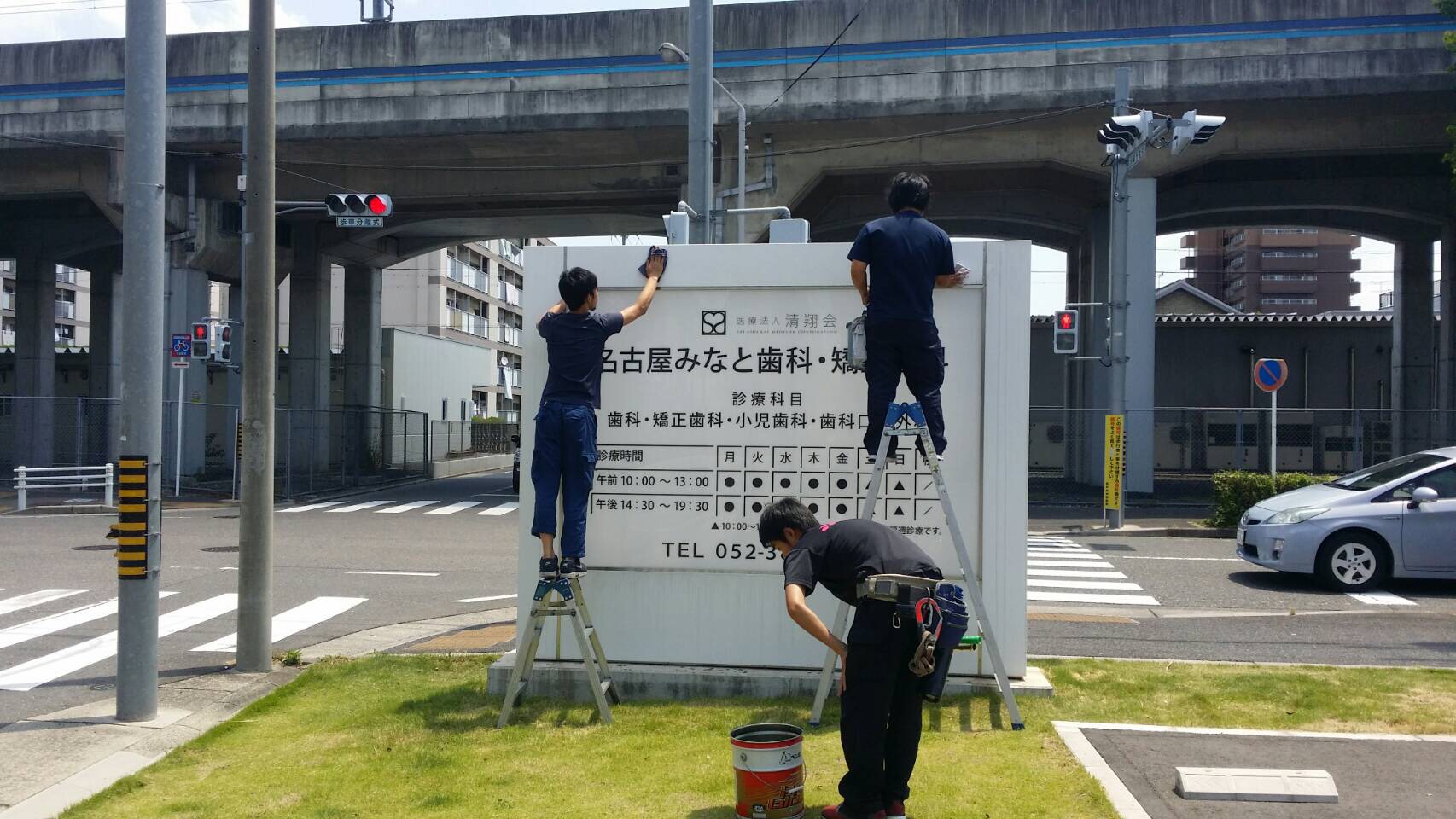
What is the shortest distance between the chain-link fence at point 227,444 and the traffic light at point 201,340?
186 cm

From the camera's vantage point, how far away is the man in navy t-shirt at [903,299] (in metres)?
5.85

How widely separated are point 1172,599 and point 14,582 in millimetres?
12845

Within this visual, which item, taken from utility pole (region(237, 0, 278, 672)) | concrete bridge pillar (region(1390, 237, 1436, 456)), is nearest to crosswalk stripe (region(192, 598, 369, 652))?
utility pole (region(237, 0, 278, 672))

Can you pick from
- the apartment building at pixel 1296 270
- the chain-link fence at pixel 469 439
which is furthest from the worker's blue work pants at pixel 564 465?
the apartment building at pixel 1296 270

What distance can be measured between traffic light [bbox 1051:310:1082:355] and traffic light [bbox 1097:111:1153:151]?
3.34 meters

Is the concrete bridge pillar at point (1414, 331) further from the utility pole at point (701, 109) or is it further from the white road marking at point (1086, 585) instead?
the utility pole at point (701, 109)

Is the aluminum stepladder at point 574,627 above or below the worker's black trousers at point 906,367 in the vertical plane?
below

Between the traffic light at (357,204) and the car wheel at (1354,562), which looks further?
the traffic light at (357,204)

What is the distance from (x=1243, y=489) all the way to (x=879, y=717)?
54.7 feet

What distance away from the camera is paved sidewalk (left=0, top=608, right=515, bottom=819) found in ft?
18.4

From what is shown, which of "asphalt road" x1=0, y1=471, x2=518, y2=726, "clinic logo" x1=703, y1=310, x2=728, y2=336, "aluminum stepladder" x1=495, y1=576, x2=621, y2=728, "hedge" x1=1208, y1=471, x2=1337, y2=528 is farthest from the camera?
"hedge" x1=1208, y1=471, x2=1337, y2=528

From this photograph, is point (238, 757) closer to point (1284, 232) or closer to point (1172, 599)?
point (1172, 599)

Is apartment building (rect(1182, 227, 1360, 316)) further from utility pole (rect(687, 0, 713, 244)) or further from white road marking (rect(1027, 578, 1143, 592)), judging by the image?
utility pole (rect(687, 0, 713, 244))

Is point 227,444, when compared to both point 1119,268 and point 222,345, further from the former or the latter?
point 1119,268
